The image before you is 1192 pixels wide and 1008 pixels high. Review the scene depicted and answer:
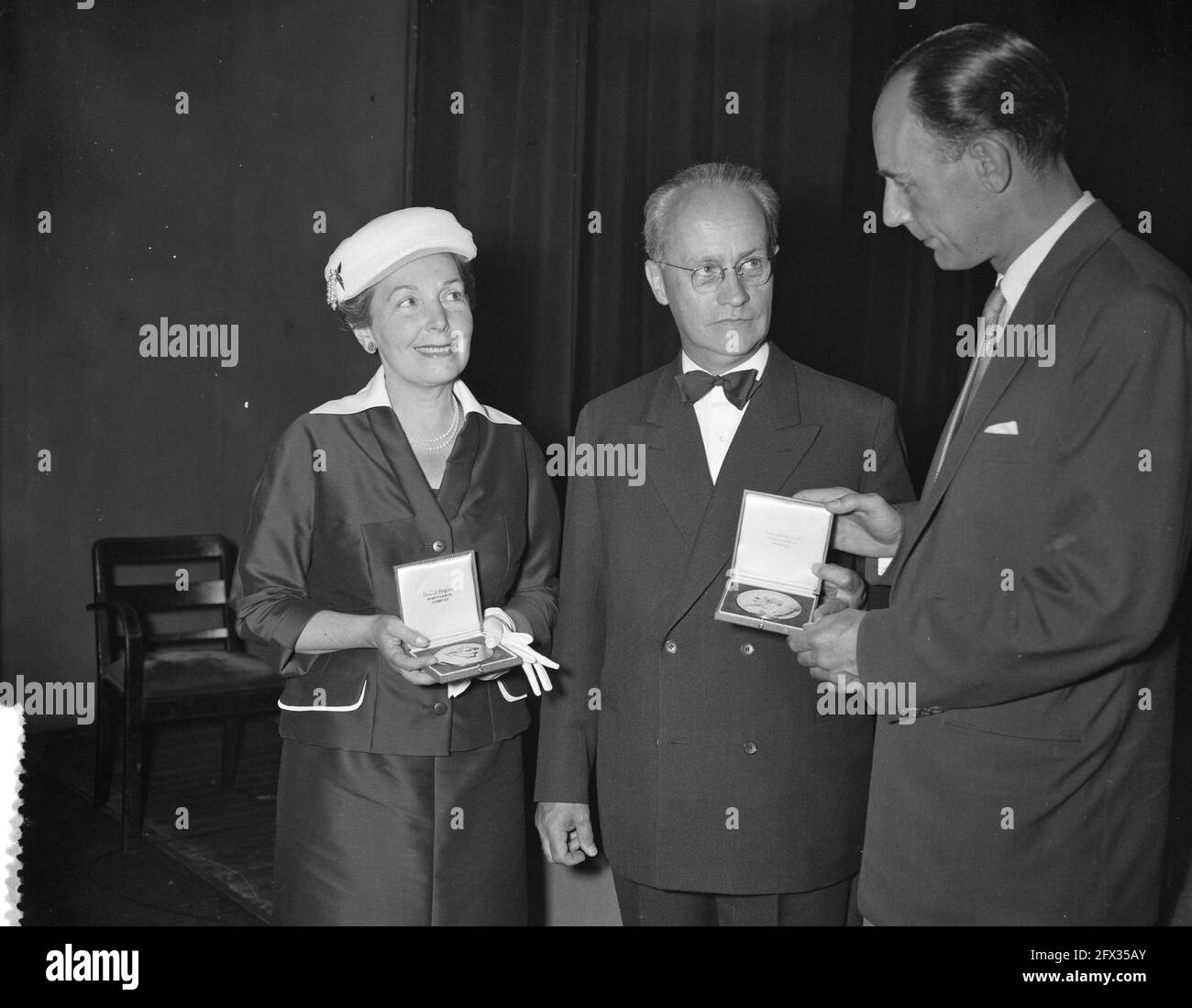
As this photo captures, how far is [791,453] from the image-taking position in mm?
2135

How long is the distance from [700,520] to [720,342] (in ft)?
1.09

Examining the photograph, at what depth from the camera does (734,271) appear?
2104 millimetres

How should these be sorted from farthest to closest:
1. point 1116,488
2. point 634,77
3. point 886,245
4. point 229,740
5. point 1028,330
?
point 229,740 → point 886,245 → point 634,77 → point 1028,330 → point 1116,488

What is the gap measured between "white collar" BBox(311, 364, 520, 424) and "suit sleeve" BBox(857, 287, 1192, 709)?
112 cm

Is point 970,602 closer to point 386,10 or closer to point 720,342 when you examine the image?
point 720,342

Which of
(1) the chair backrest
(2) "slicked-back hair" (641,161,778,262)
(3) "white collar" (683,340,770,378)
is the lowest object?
(1) the chair backrest

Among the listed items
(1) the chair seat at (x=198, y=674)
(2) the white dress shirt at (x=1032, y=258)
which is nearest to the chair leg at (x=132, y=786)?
(1) the chair seat at (x=198, y=674)

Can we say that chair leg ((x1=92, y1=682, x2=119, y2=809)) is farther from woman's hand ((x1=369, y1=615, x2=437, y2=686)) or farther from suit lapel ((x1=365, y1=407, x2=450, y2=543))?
woman's hand ((x1=369, y1=615, x2=437, y2=686))

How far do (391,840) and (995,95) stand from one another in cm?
164

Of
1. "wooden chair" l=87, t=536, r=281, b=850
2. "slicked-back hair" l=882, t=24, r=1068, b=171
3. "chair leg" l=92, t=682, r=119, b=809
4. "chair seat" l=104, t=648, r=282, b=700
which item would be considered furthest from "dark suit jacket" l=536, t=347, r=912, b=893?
"chair leg" l=92, t=682, r=119, b=809

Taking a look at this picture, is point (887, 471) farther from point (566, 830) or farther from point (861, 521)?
point (566, 830)

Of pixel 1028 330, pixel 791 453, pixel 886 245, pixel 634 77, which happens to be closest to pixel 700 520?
pixel 791 453

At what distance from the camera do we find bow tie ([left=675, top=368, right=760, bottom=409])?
7.04 ft

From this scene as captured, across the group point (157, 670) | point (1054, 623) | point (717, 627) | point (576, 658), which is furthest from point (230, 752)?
point (1054, 623)
